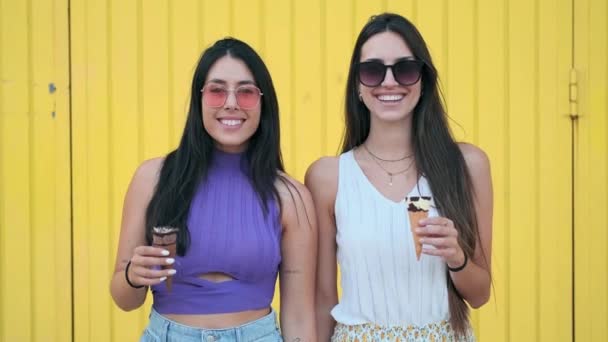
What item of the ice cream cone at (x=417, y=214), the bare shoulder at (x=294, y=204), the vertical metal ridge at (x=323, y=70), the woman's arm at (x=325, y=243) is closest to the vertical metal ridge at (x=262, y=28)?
the vertical metal ridge at (x=323, y=70)

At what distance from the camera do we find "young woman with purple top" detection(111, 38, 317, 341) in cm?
282

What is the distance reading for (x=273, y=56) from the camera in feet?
15.7

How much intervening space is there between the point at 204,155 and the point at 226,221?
274 millimetres

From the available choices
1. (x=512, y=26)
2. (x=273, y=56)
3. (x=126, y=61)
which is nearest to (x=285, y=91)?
(x=273, y=56)

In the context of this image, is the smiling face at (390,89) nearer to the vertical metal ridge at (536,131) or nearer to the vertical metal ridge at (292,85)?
the vertical metal ridge at (292,85)

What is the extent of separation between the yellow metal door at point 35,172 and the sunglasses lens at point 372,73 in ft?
7.79

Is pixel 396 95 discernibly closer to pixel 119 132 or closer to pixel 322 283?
pixel 322 283

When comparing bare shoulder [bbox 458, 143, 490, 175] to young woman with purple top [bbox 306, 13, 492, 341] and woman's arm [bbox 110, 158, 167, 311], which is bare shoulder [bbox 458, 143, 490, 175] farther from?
woman's arm [bbox 110, 158, 167, 311]

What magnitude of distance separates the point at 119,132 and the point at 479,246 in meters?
2.54

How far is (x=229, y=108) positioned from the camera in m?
2.91

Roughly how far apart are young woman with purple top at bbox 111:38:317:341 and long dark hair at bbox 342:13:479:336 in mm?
428

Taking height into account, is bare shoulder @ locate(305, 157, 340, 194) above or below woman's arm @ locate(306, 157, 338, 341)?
above

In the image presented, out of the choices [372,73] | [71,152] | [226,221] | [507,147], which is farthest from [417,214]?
[71,152]

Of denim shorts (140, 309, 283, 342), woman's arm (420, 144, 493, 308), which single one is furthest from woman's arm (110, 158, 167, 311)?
woman's arm (420, 144, 493, 308)
